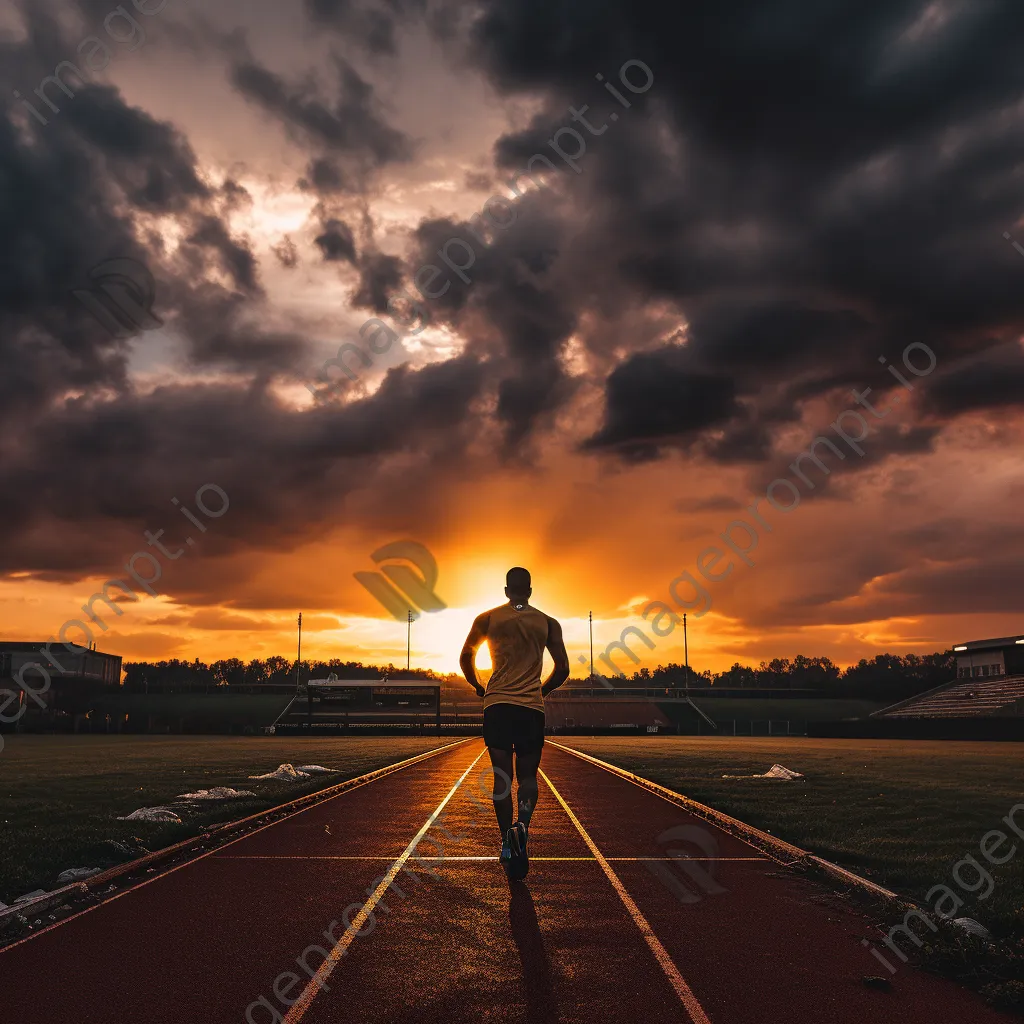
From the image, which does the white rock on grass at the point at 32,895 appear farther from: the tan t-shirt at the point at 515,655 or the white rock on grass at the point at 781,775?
the white rock on grass at the point at 781,775

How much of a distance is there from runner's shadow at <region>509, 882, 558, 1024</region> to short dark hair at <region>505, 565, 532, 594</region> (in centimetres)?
254

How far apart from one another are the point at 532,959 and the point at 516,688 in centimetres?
241

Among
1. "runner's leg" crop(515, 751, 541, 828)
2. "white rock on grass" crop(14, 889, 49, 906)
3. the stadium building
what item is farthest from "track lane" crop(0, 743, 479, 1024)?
the stadium building

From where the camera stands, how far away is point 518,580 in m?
8.02

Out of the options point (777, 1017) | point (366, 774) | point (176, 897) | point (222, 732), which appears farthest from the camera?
point (222, 732)

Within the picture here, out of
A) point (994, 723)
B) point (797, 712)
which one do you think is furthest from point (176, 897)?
point (797, 712)

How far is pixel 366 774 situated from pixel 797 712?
283 ft

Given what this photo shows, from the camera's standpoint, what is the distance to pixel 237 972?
5676mm

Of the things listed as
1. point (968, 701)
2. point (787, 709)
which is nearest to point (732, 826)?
point (968, 701)

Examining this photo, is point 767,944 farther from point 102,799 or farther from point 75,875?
point 102,799

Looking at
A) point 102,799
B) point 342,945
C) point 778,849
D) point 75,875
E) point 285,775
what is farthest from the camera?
point 285,775

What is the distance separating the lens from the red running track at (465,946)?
5035mm

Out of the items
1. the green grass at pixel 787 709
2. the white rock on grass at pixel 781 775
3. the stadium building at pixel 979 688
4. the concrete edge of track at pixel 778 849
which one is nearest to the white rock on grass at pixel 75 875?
the concrete edge of track at pixel 778 849

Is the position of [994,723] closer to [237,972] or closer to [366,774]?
[366,774]
